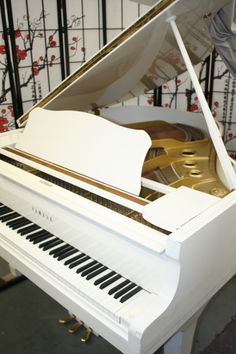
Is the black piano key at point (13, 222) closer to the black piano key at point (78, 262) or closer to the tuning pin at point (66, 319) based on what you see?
the black piano key at point (78, 262)

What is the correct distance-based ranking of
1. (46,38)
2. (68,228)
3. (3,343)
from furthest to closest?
(46,38) < (3,343) < (68,228)

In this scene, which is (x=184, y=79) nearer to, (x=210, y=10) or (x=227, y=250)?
(x=210, y=10)

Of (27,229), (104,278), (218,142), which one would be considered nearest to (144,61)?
(218,142)

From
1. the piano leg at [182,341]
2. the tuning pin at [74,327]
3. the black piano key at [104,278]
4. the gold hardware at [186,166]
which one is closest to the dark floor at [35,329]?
the tuning pin at [74,327]

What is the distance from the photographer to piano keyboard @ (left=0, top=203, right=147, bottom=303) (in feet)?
4.91

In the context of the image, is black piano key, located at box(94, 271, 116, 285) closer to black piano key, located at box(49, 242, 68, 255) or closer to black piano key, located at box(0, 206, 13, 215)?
black piano key, located at box(49, 242, 68, 255)

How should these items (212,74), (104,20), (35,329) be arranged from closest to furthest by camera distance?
1. (35,329)
2. (104,20)
3. (212,74)

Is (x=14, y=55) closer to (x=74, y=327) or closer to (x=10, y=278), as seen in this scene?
(x=10, y=278)

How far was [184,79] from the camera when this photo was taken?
4.26 m

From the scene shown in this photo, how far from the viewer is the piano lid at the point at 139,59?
168 centimetres

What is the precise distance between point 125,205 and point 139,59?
1.06 m

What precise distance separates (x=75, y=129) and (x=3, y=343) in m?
1.54

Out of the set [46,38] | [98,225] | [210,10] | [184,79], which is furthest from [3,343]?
[184,79]

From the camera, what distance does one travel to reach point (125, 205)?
1584 millimetres
